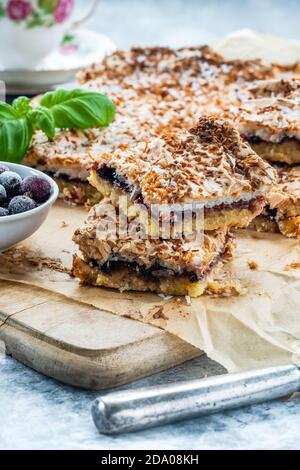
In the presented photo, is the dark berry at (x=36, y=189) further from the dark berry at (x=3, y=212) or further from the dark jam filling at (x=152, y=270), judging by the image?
the dark jam filling at (x=152, y=270)

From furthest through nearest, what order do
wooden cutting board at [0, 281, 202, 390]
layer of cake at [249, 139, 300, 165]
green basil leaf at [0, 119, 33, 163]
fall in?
layer of cake at [249, 139, 300, 165]
green basil leaf at [0, 119, 33, 163]
wooden cutting board at [0, 281, 202, 390]

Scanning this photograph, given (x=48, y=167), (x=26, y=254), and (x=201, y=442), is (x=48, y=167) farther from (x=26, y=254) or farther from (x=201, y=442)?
(x=201, y=442)

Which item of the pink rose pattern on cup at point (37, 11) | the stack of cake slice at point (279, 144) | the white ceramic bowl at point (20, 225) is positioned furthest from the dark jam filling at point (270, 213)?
the pink rose pattern on cup at point (37, 11)

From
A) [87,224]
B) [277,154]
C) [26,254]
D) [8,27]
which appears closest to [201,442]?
[87,224]

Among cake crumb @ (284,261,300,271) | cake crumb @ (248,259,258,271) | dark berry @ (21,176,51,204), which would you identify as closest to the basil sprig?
dark berry @ (21,176,51,204)

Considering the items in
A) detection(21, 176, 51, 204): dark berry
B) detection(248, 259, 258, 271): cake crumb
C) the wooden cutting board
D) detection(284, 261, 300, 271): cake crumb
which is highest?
detection(21, 176, 51, 204): dark berry

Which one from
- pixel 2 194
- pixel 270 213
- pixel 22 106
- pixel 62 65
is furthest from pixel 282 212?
pixel 62 65

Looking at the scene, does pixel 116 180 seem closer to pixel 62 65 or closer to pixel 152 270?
pixel 152 270

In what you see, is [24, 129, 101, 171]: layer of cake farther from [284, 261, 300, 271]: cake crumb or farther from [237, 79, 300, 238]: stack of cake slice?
[284, 261, 300, 271]: cake crumb
